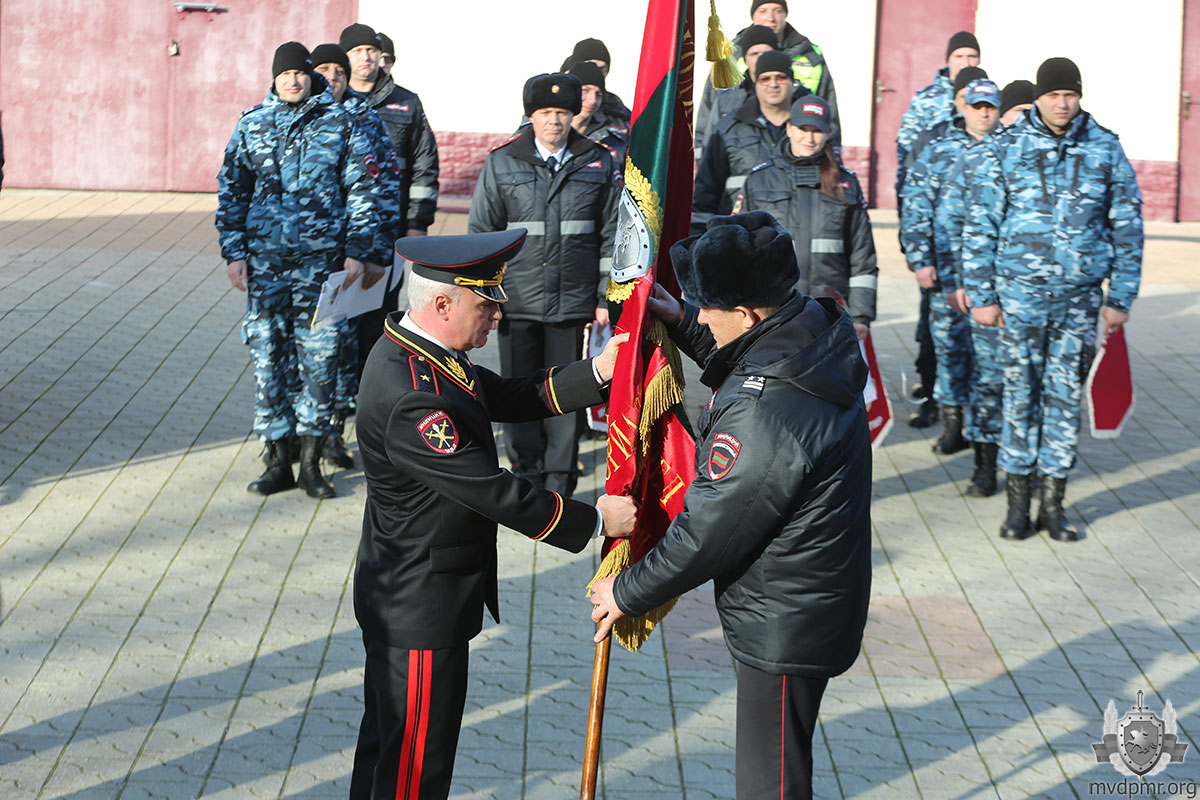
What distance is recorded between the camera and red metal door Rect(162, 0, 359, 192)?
1745cm

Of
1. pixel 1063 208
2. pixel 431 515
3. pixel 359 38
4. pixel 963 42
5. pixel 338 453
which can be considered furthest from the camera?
pixel 963 42

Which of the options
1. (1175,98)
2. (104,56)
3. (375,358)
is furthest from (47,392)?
(1175,98)

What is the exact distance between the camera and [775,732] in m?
3.84

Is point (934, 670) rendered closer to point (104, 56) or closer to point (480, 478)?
point (480, 478)

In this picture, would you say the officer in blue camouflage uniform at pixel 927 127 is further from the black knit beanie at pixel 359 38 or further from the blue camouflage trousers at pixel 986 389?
the black knit beanie at pixel 359 38

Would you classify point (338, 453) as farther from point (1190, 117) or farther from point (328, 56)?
point (1190, 117)

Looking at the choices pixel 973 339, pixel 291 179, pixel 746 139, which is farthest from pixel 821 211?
pixel 291 179

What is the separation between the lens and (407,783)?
13.3ft

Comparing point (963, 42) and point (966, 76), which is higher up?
point (963, 42)

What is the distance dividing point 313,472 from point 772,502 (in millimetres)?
4446

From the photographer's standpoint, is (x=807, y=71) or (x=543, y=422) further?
(x=807, y=71)

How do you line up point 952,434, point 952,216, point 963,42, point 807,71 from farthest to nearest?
point 963,42 → point 807,71 → point 952,434 → point 952,216

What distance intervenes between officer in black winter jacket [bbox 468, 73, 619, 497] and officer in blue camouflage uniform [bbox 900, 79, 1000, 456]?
2.12m

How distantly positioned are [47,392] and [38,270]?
4100 millimetres
